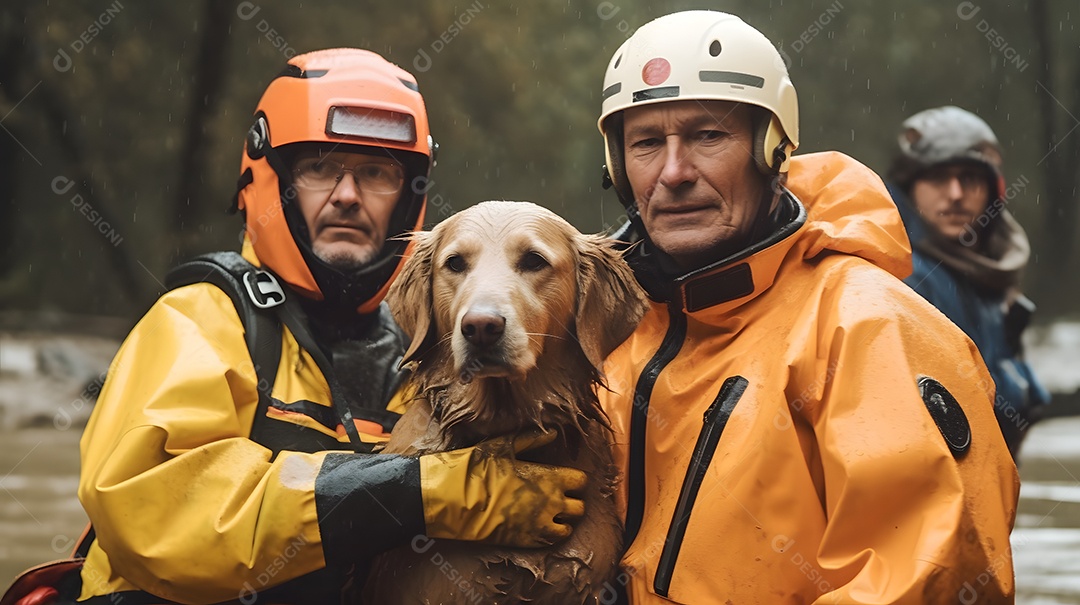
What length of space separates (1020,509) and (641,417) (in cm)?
842

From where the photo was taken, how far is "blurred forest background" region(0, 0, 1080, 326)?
44.8 feet

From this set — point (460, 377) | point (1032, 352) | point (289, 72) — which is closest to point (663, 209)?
point (460, 377)

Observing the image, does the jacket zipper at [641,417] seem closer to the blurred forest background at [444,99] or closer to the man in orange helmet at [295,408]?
the man in orange helmet at [295,408]

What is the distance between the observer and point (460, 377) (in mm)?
2988

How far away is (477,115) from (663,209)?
38.2 ft

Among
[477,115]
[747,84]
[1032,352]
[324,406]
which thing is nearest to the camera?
[747,84]

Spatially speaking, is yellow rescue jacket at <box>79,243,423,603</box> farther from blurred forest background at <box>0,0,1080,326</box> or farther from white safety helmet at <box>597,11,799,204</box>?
blurred forest background at <box>0,0,1080,326</box>

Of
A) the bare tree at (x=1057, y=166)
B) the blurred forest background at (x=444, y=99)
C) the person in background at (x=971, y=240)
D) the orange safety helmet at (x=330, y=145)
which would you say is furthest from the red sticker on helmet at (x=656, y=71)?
the bare tree at (x=1057, y=166)

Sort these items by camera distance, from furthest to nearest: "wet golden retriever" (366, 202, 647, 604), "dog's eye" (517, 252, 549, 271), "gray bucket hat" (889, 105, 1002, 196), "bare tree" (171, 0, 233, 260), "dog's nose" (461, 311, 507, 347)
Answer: "bare tree" (171, 0, 233, 260)
"gray bucket hat" (889, 105, 1002, 196)
"dog's eye" (517, 252, 549, 271)
"wet golden retriever" (366, 202, 647, 604)
"dog's nose" (461, 311, 507, 347)

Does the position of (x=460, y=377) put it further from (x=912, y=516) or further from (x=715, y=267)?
(x=912, y=516)

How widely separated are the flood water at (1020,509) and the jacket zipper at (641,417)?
18.2 ft

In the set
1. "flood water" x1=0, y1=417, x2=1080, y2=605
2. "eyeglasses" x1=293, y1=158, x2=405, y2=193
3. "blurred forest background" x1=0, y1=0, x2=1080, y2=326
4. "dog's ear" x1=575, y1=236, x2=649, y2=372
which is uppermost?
"eyeglasses" x1=293, y1=158, x2=405, y2=193

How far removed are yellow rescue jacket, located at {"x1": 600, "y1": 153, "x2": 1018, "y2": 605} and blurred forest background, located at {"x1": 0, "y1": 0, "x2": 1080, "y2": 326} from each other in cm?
1025

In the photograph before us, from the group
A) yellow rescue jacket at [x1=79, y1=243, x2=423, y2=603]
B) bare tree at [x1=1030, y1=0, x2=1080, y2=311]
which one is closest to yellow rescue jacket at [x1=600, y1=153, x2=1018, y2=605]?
yellow rescue jacket at [x1=79, y1=243, x2=423, y2=603]
